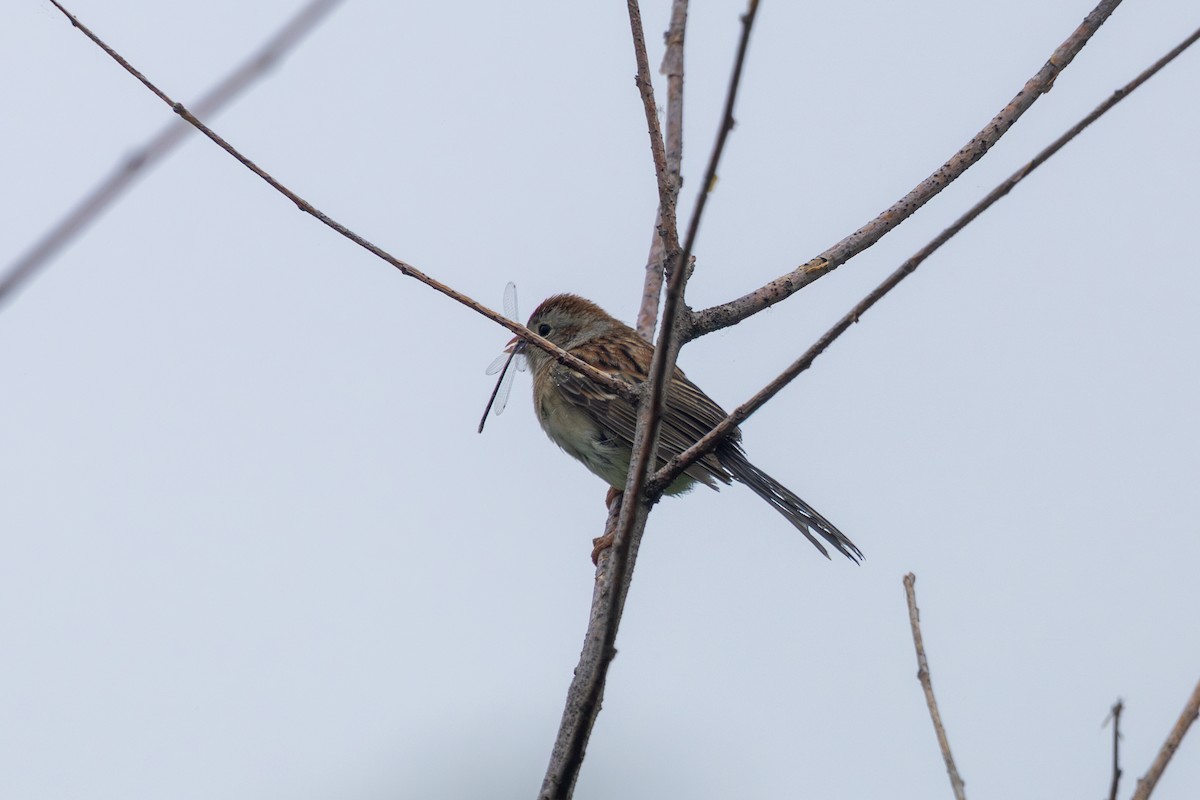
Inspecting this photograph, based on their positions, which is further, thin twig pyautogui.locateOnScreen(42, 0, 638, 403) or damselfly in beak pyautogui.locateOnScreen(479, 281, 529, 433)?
damselfly in beak pyautogui.locateOnScreen(479, 281, 529, 433)

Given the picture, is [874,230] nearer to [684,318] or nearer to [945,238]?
[684,318]

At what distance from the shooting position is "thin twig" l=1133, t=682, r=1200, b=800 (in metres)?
1.93

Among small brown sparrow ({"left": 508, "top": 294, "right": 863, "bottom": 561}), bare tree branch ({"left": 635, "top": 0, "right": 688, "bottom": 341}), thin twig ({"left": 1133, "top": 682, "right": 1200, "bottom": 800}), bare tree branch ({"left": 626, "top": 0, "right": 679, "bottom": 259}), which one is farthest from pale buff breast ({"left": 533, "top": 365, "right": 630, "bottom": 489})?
thin twig ({"left": 1133, "top": 682, "right": 1200, "bottom": 800})

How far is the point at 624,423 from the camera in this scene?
19.2 ft

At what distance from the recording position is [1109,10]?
3.18 meters

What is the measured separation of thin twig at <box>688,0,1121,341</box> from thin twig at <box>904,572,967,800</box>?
42.6 inches

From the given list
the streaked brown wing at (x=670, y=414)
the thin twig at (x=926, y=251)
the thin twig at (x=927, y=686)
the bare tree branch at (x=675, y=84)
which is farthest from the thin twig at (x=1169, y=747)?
the streaked brown wing at (x=670, y=414)

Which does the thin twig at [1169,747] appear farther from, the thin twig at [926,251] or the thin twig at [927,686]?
the thin twig at [926,251]

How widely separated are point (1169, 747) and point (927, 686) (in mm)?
523

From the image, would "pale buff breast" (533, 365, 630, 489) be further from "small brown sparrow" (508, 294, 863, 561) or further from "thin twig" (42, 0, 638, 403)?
"thin twig" (42, 0, 638, 403)

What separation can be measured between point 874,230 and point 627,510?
1.44 meters

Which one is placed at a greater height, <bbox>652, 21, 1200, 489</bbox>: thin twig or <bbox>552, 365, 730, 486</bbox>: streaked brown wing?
<bbox>552, 365, 730, 486</bbox>: streaked brown wing

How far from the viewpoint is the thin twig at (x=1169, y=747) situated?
6.33ft

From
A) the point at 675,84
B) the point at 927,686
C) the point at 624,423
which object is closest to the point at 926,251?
the point at 927,686
